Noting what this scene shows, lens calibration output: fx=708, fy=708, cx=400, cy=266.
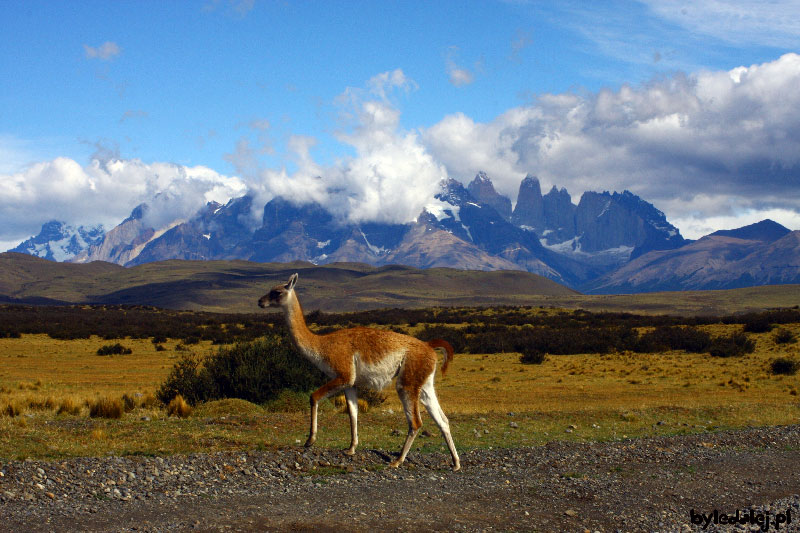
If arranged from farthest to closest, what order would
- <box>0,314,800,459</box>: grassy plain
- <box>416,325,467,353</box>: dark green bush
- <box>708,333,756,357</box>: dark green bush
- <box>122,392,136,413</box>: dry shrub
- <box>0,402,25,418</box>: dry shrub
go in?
<box>416,325,467,353</box>: dark green bush
<box>708,333,756,357</box>: dark green bush
<box>122,392,136,413</box>: dry shrub
<box>0,402,25,418</box>: dry shrub
<box>0,314,800,459</box>: grassy plain

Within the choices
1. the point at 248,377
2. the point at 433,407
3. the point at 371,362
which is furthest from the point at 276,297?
the point at 248,377

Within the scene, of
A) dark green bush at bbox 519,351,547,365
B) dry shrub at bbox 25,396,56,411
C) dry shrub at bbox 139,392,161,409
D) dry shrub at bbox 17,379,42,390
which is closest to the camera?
dry shrub at bbox 25,396,56,411

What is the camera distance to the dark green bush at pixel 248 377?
19625 millimetres

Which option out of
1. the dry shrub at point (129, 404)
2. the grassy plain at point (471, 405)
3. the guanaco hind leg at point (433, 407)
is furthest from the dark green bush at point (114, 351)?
the guanaco hind leg at point (433, 407)

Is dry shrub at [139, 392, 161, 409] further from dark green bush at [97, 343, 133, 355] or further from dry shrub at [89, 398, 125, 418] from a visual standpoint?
dark green bush at [97, 343, 133, 355]

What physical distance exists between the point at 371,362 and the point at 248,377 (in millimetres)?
9045

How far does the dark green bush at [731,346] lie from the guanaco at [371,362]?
42.1 meters

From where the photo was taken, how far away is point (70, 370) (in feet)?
132

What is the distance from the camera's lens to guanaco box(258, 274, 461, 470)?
37.6ft

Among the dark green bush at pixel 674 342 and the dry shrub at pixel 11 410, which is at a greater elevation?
the dry shrub at pixel 11 410

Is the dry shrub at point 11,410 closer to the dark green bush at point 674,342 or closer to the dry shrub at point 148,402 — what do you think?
the dry shrub at point 148,402

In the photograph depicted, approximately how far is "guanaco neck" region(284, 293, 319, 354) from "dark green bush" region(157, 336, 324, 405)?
322 inches

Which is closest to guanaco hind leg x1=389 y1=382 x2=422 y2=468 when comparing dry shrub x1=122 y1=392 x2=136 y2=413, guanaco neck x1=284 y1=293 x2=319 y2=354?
guanaco neck x1=284 y1=293 x2=319 y2=354

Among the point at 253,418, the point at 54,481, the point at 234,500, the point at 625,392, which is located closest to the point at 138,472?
the point at 54,481
